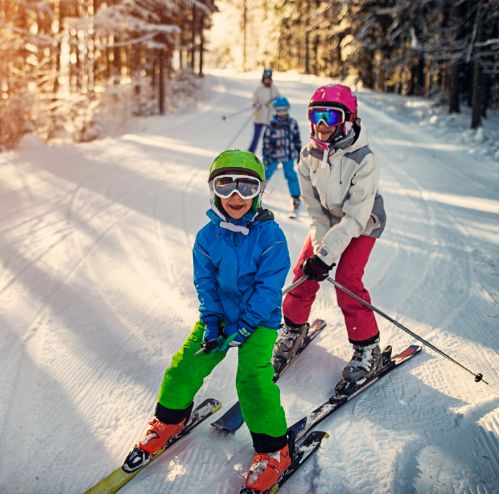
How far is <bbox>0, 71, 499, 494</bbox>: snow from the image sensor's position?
9.34 feet

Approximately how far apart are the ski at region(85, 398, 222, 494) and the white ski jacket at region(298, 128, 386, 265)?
1309mm

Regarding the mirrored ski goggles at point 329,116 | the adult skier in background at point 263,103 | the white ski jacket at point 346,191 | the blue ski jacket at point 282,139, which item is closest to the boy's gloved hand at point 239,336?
the white ski jacket at point 346,191

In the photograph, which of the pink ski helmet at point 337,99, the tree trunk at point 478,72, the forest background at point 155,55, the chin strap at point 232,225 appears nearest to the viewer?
the chin strap at point 232,225

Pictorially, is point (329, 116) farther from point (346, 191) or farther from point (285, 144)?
point (285, 144)

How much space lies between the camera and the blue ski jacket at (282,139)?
26.2 ft

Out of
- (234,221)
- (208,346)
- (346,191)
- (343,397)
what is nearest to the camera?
(208,346)

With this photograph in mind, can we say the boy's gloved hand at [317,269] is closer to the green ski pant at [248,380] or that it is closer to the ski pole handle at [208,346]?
the green ski pant at [248,380]

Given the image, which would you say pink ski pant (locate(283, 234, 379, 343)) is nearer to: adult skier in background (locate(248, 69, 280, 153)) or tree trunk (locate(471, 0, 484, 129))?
adult skier in background (locate(248, 69, 280, 153))

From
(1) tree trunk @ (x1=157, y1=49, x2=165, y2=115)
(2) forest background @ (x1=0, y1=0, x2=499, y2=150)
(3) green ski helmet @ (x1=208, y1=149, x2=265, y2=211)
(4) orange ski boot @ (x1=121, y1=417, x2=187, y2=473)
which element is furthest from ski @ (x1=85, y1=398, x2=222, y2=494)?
(1) tree trunk @ (x1=157, y1=49, x2=165, y2=115)

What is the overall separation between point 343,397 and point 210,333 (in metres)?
1.18

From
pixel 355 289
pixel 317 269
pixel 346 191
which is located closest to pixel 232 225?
pixel 317 269

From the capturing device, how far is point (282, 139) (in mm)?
7980

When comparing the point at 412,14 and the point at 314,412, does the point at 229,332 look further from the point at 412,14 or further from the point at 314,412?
the point at 412,14

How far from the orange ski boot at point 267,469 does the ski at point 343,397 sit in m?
0.27
